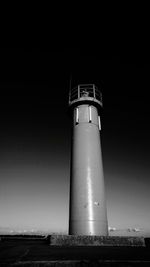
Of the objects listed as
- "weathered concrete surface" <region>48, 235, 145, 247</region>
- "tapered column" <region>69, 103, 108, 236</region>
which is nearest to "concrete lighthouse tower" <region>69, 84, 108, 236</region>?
"tapered column" <region>69, 103, 108, 236</region>

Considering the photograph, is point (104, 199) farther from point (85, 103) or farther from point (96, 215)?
point (85, 103)

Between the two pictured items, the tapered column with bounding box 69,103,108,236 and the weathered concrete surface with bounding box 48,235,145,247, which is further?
the tapered column with bounding box 69,103,108,236

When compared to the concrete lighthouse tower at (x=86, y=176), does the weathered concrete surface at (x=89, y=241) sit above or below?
below

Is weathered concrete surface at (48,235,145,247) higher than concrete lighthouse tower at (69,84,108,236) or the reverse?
the reverse

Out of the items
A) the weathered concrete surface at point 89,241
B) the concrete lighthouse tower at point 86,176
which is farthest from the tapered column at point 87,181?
the weathered concrete surface at point 89,241

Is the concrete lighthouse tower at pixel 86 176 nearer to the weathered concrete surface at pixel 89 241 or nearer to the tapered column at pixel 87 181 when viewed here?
the tapered column at pixel 87 181

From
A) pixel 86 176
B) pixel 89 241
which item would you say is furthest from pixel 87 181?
pixel 89 241

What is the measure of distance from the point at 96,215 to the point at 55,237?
7.76 ft

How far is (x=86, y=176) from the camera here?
8.31 m

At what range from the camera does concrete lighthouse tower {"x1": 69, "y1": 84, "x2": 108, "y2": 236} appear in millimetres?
7723

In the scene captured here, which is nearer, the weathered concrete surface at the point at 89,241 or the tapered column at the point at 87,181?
the weathered concrete surface at the point at 89,241

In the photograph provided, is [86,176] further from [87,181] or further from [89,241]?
[89,241]

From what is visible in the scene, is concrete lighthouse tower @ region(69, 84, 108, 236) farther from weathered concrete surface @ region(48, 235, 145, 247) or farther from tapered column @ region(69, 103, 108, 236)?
weathered concrete surface @ region(48, 235, 145, 247)

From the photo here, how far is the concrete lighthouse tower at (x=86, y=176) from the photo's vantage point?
7723 millimetres
